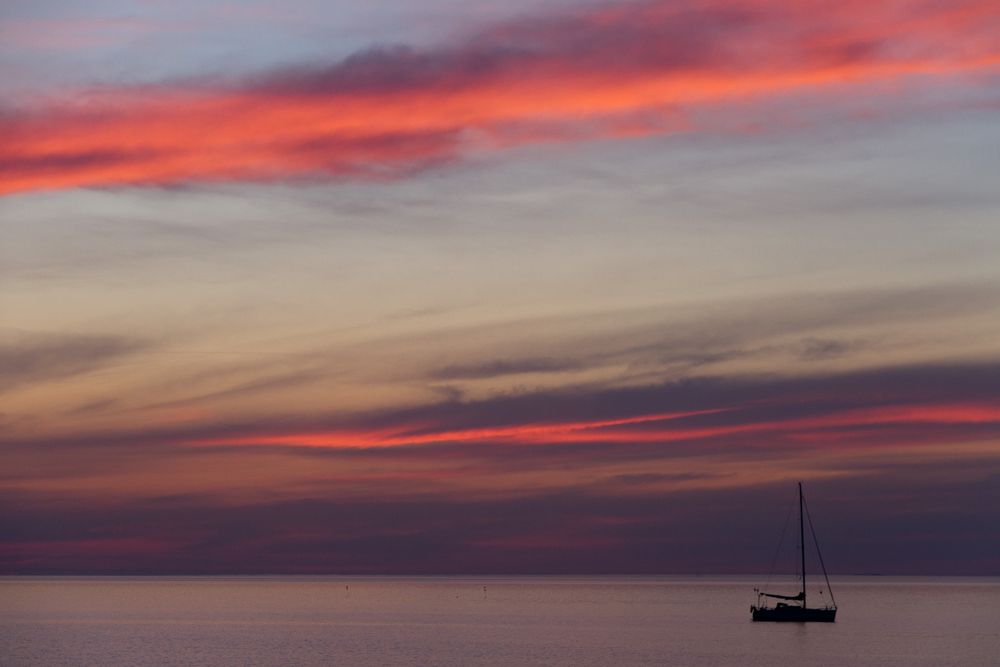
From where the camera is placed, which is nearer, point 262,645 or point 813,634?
point 262,645

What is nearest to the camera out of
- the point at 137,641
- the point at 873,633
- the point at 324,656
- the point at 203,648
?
the point at 324,656

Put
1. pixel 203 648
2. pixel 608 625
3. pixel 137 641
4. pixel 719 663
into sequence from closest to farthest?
pixel 719 663, pixel 203 648, pixel 137 641, pixel 608 625

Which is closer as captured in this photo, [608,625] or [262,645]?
[262,645]

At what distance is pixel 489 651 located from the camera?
142 metres

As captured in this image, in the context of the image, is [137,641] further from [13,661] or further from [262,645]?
[13,661]

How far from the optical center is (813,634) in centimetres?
16400

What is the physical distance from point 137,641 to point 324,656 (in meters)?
37.5

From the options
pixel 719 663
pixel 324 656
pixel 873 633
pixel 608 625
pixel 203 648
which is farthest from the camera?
pixel 608 625

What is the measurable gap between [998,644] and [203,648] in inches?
3583

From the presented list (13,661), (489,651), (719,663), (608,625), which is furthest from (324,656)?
(608,625)

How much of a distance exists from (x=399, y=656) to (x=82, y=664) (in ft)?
101

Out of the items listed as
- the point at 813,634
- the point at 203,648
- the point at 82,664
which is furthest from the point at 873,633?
the point at 82,664

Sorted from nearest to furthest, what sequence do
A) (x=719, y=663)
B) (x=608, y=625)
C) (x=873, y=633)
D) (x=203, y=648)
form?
(x=719, y=663) → (x=203, y=648) → (x=873, y=633) → (x=608, y=625)

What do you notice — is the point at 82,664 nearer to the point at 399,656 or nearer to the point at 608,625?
the point at 399,656
